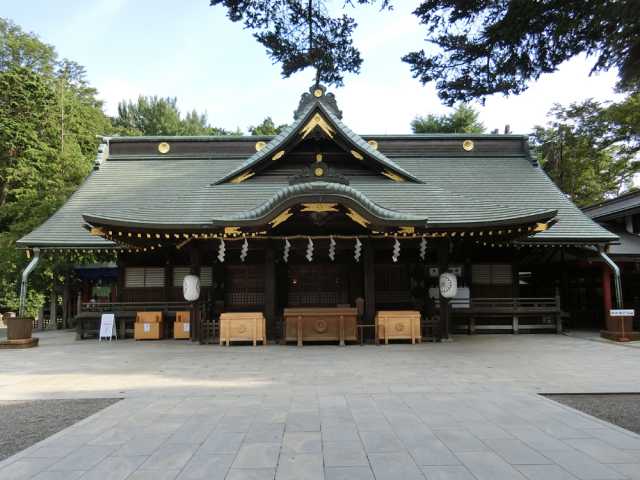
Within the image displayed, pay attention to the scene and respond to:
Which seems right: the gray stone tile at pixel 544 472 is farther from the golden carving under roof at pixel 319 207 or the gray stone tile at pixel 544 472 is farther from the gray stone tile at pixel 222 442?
the golden carving under roof at pixel 319 207

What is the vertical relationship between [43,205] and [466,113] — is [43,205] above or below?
below

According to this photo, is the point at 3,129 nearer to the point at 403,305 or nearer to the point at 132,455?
the point at 403,305

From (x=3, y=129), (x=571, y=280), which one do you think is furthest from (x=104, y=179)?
(x=571, y=280)

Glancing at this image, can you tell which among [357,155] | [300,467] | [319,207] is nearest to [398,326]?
[319,207]

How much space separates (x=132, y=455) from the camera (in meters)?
3.86

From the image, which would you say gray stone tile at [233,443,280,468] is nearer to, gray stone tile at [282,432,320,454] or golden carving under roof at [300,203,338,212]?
gray stone tile at [282,432,320,454]

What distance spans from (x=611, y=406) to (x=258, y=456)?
4951 millimetres

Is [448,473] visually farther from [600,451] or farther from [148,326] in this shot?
[148,326]

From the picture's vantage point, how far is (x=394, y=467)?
351 centimetres

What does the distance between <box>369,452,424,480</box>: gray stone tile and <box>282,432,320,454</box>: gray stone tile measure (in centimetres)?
57

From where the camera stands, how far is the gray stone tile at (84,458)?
3.64m

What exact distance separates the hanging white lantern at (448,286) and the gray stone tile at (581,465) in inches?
321

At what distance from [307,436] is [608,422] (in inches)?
140

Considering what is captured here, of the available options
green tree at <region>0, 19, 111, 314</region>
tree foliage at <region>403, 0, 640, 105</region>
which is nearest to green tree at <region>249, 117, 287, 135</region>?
green tree at <region>0, 19, 111, 314</region>
